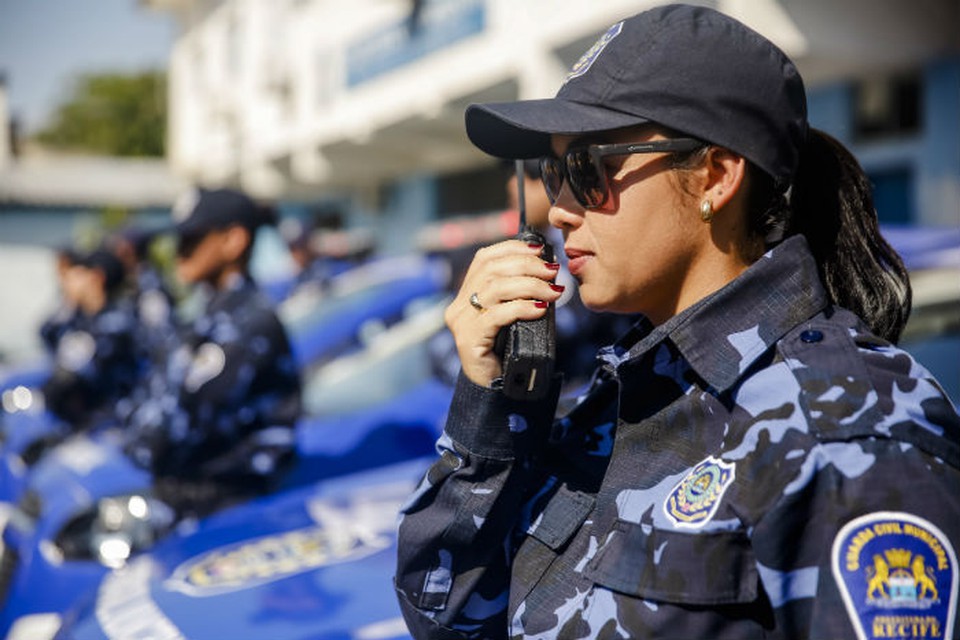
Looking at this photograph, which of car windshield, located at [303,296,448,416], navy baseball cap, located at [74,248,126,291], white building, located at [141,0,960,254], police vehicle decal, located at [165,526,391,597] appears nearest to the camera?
police vehicle decal, located at [165,526,391,597]

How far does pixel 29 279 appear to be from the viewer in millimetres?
22000

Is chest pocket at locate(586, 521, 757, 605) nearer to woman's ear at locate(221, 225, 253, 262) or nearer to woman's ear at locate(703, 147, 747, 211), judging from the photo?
woman's ear at locate(703, 147, 747, 211)

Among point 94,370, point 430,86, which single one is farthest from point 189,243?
point 430,86

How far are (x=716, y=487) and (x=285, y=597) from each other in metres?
1.23

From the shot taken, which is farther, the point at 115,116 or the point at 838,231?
the point at 115,116

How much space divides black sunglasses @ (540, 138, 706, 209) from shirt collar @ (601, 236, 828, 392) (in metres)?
0.18

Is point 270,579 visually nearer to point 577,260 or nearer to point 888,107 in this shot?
point 577,260

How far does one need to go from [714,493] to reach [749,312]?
0.26 metres

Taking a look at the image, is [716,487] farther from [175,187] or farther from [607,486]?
[175,187]

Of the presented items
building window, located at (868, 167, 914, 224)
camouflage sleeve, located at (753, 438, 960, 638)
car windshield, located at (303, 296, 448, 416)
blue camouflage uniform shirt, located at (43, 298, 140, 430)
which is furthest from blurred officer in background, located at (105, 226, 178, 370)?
building window, located at (868, 167, 914, 224)

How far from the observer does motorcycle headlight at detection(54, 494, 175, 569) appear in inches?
115

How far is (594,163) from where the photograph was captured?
1.29m

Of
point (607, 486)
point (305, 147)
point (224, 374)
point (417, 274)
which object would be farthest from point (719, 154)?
point (305, 147)

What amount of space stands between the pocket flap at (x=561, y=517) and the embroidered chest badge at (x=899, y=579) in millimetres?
418
